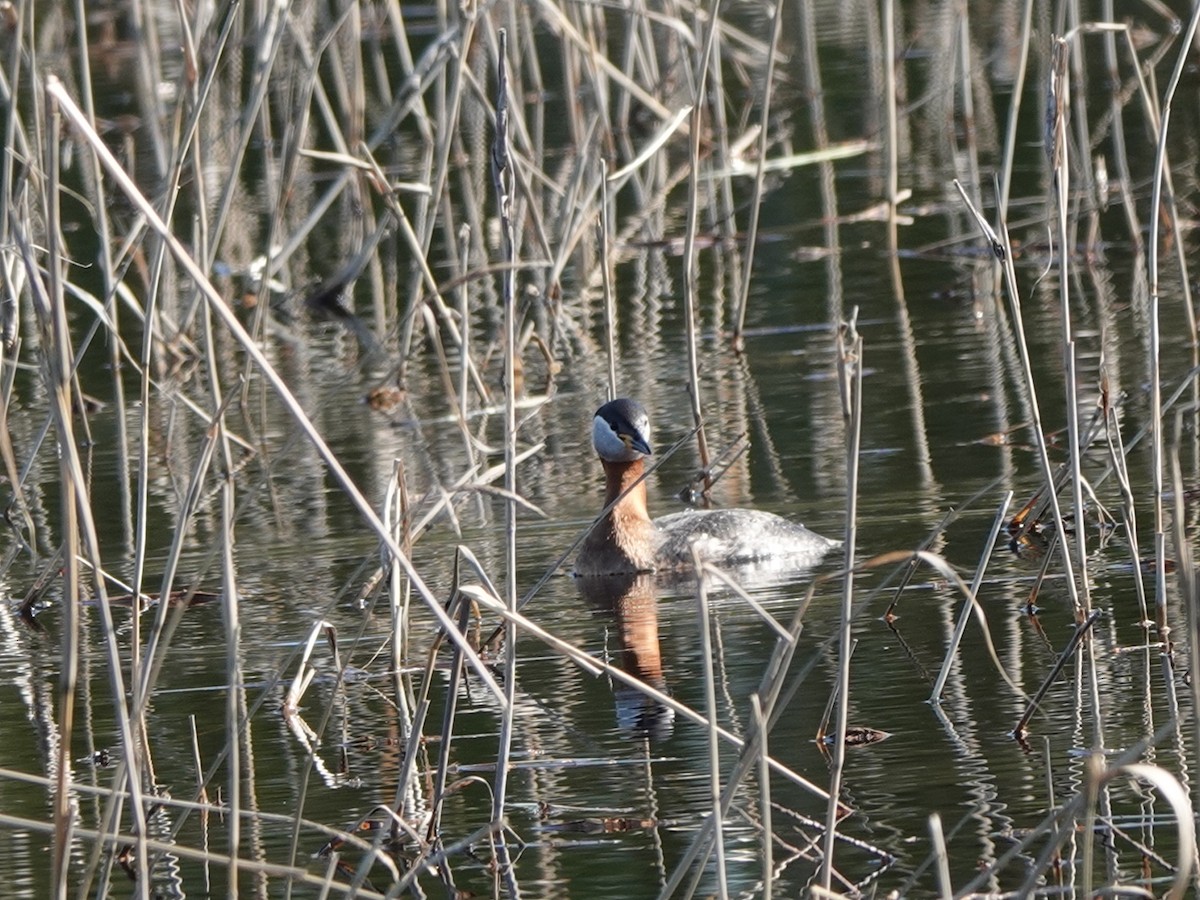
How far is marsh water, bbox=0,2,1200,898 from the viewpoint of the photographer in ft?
15.6

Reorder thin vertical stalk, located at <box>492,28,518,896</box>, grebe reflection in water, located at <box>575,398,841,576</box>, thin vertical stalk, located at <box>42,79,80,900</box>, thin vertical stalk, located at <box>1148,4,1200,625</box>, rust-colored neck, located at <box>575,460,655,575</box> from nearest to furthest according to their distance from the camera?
thin vertical stalk, located at <box>42,79,80,900</box>
thin vertical stalk, located at <box>492,28,518,896</box>
thin vertical stalk, located at <box>1148,4,1200,625</box>
grebe reflection in water, located at <box>575,398,841,576</box>
rust-colored neck, located at <box>575,460,655,575</box>

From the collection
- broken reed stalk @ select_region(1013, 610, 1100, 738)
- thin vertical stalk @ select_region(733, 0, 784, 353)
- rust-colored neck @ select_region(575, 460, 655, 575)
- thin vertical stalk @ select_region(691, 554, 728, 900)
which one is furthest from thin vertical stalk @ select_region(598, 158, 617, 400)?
thin vertical stalk @ select_region(691, 554, 728, 900)

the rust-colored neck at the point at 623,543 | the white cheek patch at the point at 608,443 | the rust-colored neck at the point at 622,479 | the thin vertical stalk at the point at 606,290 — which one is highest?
the thin vertical stalk at the point at 606,290

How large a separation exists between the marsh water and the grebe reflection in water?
0.52 ft

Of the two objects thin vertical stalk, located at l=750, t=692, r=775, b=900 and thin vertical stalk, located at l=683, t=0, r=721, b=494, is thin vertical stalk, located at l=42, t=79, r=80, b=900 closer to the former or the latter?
thin vertical stalk, located at l=750, t=692, r=775, b=900

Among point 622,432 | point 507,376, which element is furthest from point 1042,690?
point 622,432

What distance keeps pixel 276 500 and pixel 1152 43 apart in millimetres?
11105

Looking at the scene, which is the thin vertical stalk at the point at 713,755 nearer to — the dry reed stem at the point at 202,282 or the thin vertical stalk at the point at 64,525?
the dry reed stem at the point at 202,282

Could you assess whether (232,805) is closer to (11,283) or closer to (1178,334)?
(11,283)

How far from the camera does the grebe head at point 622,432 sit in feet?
25.7

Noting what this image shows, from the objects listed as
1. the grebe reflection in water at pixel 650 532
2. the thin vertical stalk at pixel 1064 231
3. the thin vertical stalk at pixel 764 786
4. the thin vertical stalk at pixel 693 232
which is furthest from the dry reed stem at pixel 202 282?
the thin vertical stalk at pixel 693 232

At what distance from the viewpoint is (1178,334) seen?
9680mm

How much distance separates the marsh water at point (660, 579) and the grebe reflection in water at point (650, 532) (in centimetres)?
16

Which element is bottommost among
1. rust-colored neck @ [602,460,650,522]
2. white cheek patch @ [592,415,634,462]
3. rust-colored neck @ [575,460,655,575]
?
rust-colored neck @ [575,460,655,575]
